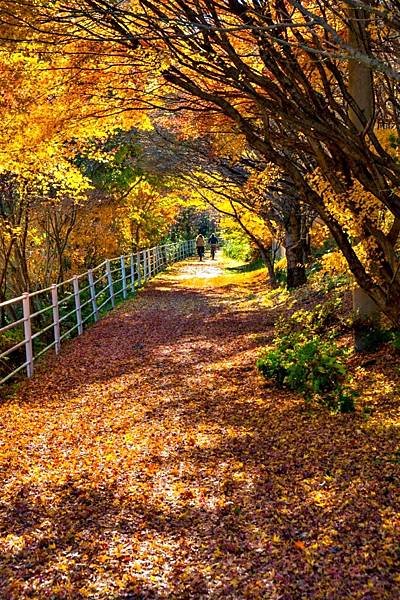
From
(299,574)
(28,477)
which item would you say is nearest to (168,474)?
(28,477)

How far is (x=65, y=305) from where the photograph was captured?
21.9 m

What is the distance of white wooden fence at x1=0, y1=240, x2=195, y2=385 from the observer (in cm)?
879

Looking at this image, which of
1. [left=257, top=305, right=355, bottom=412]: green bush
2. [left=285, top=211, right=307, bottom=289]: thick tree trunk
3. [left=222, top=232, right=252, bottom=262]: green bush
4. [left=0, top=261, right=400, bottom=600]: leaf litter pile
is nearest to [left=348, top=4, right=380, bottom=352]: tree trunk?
[left=257, top=305, right=355, bottom=412]: green bush

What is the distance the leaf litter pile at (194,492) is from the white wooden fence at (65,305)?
4.03 ft

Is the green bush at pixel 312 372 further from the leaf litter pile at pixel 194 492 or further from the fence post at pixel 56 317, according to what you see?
the fence post at pixel 56 317

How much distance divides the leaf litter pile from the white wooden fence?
1.23 metres

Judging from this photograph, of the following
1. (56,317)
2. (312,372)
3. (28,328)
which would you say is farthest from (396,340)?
(56,317)

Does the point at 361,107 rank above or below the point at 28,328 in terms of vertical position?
above

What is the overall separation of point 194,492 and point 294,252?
12.7 m

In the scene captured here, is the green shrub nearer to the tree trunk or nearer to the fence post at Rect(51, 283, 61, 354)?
the tree trunk

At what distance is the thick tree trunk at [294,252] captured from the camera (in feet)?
52.9

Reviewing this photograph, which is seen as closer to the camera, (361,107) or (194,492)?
(194,492)

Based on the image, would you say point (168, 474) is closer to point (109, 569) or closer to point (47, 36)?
point (109, 569)

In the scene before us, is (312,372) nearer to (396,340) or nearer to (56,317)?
(396,340)
